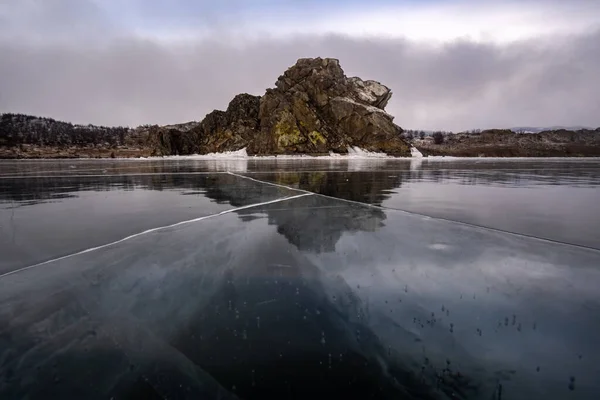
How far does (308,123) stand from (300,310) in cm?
7047

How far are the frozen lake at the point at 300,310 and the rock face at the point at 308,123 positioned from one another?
2543 inches

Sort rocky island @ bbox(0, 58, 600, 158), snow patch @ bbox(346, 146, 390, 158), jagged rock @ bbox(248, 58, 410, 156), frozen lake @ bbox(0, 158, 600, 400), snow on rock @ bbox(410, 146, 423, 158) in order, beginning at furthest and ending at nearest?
snow on rock @ bbox(410, 146, 423, 158) → rocky island @ bbox(0, 58, 600, 158) → jagged rock @ bbox(248, 58, 410, 156) → snow patch @ bbox(346, 146, 390, 158) → frozen lake @ bbox(0, 158, 600, 400)

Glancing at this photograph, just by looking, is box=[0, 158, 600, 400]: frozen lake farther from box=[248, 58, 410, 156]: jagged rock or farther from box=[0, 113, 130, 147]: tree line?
box=[0, 113, 130, 147]: tree line

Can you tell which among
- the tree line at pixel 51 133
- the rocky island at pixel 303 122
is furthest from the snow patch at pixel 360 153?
the tree line at pixel 51 133

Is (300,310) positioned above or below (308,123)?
below

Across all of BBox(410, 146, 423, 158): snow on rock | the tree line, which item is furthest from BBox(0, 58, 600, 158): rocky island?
the tree line

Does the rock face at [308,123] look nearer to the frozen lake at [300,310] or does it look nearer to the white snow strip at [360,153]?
the white snow strip at [360,153]

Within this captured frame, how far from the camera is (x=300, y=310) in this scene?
351cm

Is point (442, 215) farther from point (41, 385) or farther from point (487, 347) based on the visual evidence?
point (41, 385)

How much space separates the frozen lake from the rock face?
212ft

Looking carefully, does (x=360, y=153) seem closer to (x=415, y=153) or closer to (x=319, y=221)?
(x=415, y=153)

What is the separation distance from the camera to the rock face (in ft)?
235

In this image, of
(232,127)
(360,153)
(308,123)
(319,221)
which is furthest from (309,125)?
(319,221)

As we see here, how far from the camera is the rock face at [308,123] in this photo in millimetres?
71562
